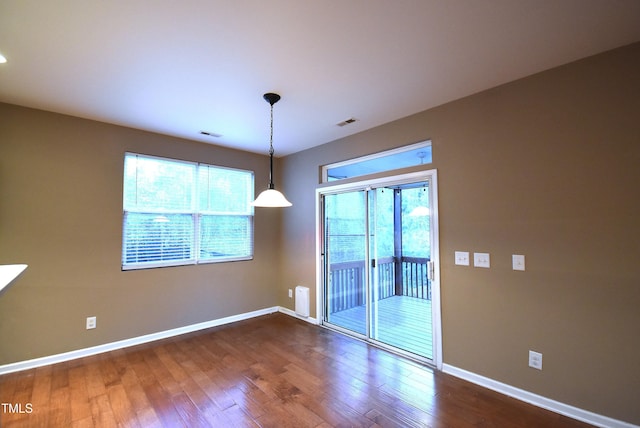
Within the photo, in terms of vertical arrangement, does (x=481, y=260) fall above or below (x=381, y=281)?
above

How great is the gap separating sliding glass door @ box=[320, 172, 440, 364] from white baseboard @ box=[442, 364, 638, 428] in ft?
0.99

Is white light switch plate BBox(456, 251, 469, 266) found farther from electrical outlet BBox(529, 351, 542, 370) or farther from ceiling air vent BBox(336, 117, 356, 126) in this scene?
ceiling air vent BBox(336, 117, 356, 126)

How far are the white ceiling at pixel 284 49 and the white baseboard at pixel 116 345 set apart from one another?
2694mm

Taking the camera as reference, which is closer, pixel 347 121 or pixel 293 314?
pixel 347 121

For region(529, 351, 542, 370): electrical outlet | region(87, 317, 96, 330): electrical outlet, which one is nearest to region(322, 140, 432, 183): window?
region(529, 351, 542, 370): electrical outlet

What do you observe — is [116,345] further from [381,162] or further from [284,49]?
[381,162]

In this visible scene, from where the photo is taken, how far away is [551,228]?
2316 mm

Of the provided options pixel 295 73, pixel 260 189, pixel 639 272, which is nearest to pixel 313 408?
pixel 639 272

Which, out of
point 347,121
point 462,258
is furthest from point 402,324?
point 347,121

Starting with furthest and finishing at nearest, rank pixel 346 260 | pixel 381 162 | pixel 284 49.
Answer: pixel 346 260, pixel 381 162, pixel 284 49

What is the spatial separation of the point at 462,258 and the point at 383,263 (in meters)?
1.11

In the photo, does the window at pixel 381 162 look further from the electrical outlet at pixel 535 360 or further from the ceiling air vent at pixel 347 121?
the electrical outlet at pixel 535 360

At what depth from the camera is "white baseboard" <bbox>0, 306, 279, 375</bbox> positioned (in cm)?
291

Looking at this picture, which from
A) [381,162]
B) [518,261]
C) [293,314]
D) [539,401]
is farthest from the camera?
[293,314]
